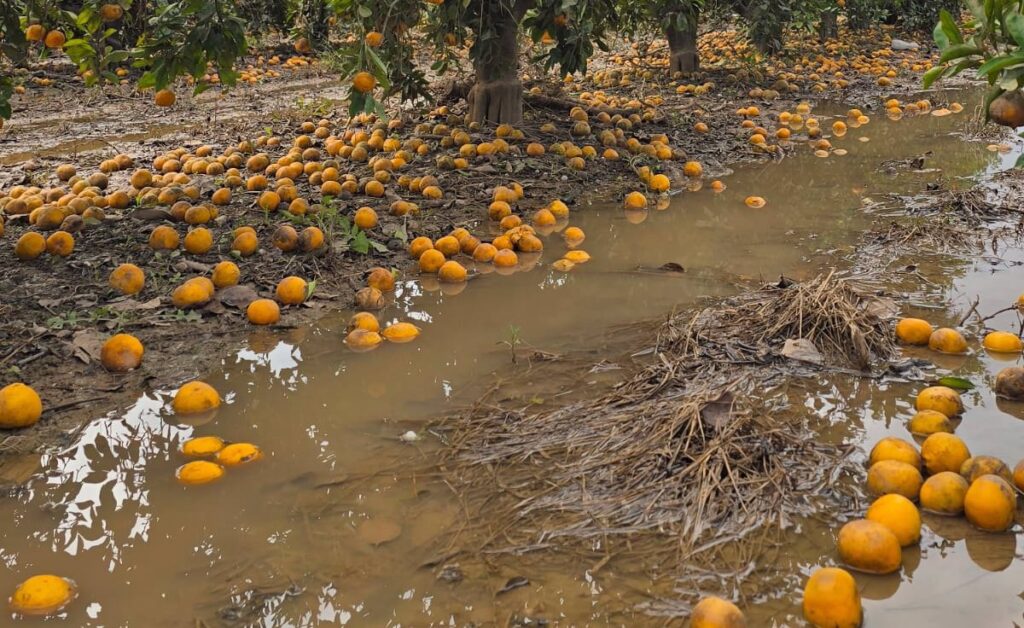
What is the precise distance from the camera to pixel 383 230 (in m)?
6.02

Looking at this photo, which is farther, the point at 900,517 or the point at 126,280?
the point at 126,280

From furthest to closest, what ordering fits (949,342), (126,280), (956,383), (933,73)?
(126,280) → (949,342) → (956,383) → (933,73)

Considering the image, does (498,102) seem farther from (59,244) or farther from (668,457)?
(668,457)

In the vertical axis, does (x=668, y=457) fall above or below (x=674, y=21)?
below

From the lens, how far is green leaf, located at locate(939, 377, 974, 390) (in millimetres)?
3453

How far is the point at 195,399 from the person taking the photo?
3729 millimetres

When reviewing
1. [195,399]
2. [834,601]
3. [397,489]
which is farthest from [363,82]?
[834,601]

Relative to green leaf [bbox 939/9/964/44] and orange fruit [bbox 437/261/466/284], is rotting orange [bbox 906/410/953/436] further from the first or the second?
orange fruit [bbox 437/261/466/284]

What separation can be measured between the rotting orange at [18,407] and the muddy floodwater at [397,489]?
0.79 feet

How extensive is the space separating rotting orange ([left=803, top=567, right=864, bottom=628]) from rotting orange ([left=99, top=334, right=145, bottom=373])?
3.24 metres

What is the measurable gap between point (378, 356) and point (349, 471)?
1.14m

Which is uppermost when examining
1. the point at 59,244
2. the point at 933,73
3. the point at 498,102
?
the point at 933,73

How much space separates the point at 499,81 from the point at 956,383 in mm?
5824

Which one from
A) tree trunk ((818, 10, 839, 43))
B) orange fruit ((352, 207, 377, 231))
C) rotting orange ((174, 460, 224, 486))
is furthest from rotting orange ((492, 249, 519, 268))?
tree trunk ((818, 10, 839, 43))
